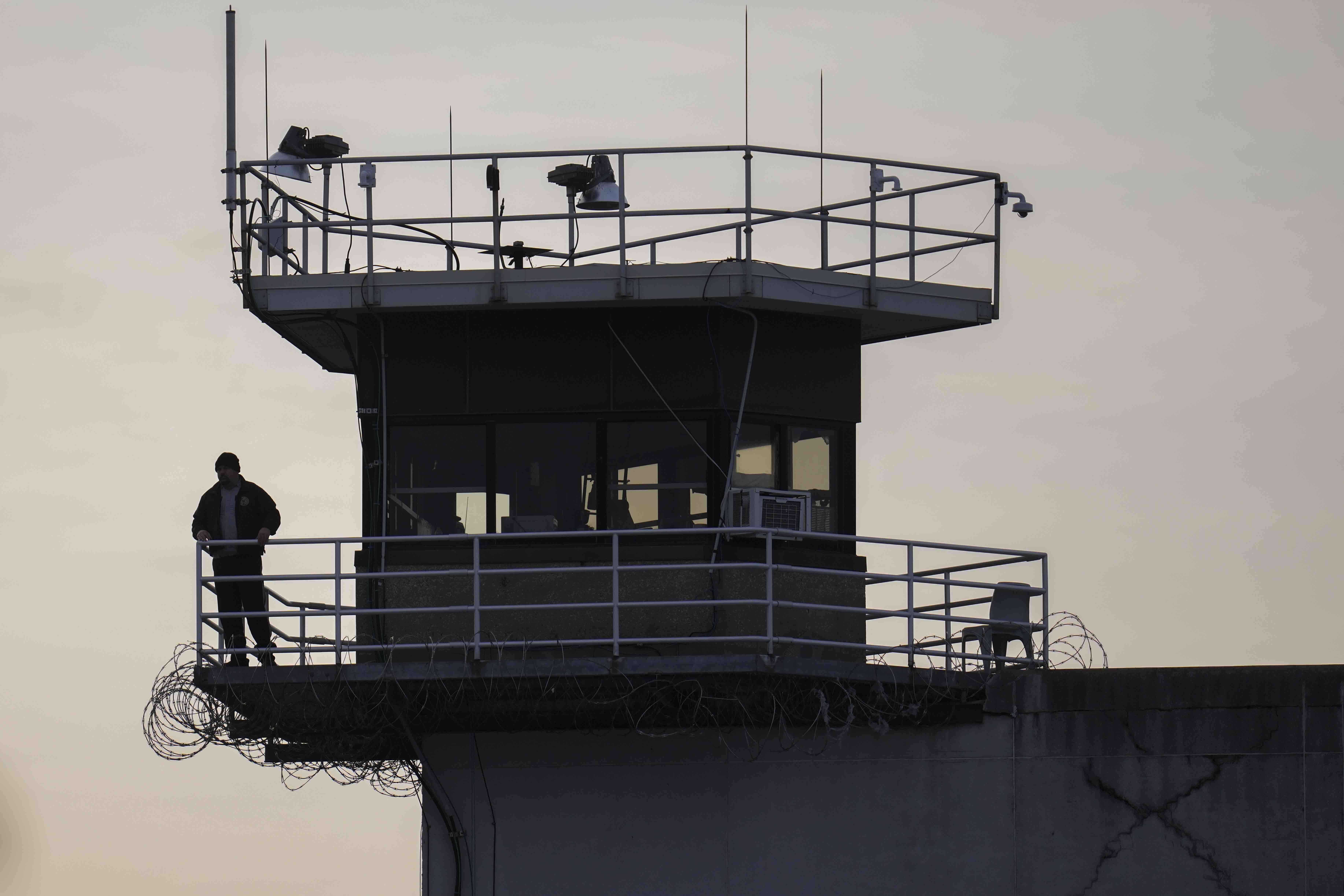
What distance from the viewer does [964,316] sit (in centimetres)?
1862

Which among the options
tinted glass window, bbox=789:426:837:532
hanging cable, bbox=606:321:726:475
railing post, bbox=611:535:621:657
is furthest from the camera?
tinted glass window, bbox=789:426:837:532

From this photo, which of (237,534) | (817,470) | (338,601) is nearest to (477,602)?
(338,601)

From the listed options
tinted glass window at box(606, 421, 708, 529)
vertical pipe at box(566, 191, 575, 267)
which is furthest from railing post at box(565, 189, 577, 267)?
tinted glass window at box(606, 421, 708, 529)

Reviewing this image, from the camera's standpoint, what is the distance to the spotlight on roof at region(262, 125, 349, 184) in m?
18.2

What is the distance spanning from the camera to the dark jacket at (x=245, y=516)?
16953 millimetres

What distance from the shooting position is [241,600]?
666 inches

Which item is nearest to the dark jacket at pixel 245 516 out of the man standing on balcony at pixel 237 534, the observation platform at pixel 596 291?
the man standing on balcony at pixel 237 534

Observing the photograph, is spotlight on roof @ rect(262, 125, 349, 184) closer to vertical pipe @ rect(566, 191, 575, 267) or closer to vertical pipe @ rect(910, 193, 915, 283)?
vertical pipe @ rect(566, 191, 575, 267)

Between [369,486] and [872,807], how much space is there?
17.1 ft

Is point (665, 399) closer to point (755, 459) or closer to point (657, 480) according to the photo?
point (657, 480)

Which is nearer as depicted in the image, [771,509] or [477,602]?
[477,602]

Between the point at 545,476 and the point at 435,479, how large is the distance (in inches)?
38.9

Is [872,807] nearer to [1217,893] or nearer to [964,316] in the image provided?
[1217,893]

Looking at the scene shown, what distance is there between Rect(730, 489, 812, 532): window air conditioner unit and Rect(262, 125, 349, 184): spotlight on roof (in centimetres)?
462
